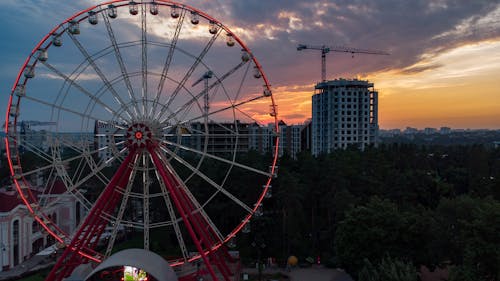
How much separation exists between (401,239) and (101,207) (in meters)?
18.7

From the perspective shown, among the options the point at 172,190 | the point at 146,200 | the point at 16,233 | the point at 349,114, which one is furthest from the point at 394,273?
the point at 349,114

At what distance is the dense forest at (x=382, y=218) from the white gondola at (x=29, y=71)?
20.5 m

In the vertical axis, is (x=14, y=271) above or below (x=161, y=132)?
below

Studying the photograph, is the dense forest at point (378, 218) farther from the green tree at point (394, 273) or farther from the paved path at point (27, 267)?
the paved path at point (27, 267)

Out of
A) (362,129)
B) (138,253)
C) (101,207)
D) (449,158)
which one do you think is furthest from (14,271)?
(362,129)

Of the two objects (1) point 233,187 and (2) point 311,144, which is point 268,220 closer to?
(1) point 233,187

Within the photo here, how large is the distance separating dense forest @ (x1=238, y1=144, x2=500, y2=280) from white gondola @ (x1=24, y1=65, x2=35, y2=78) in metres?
20.5

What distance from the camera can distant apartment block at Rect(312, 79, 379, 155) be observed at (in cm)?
8444

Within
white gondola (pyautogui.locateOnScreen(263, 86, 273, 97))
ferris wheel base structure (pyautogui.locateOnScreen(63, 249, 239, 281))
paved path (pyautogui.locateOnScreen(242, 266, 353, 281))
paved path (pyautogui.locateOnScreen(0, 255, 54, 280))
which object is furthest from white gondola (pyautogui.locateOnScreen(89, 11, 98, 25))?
paved path (pyautogui.locateOnScreen(0, 255, 54, 280))

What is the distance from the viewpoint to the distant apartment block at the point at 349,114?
277 feet

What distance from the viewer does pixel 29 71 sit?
22.2 metres

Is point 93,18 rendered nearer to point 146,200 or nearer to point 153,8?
point 153,8

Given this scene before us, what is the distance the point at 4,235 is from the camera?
1308 inches

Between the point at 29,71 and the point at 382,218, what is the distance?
2362 cm
